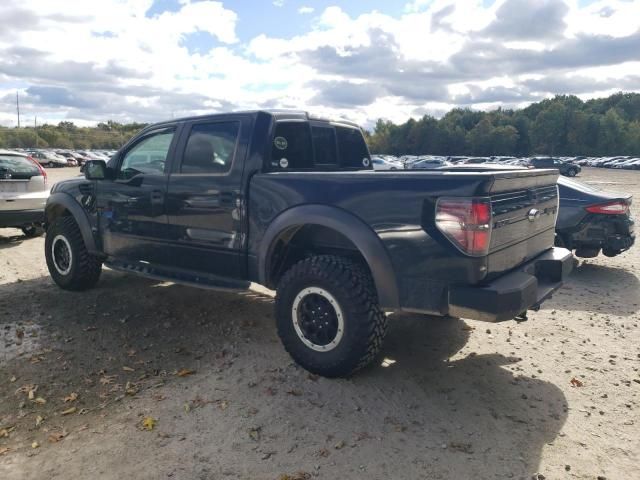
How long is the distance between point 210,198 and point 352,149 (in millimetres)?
1698

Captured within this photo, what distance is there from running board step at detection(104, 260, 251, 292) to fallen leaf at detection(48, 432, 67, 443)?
1523 millimetres

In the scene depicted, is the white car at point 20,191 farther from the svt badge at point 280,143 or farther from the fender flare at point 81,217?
the svt badge at point 280,143

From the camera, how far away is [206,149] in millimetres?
4586

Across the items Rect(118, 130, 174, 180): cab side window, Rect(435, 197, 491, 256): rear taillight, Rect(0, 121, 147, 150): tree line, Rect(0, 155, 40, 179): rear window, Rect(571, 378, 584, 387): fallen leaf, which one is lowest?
Rect(571, 378, 584, 387): fallen leaf

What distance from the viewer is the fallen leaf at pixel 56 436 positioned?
3.21 meters

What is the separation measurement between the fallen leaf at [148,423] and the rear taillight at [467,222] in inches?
84.9

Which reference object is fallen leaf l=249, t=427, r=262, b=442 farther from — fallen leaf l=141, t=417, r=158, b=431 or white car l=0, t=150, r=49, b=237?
white car l=0, t=150, r=49, b=237

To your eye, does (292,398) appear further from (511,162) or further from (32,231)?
(511,162)

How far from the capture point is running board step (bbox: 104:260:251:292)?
14.1 ft

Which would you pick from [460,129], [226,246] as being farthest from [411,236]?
[460,129]

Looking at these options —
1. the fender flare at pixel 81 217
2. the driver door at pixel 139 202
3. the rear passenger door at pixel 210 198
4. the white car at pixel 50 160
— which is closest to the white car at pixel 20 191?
the fender flare at pixel 81 217

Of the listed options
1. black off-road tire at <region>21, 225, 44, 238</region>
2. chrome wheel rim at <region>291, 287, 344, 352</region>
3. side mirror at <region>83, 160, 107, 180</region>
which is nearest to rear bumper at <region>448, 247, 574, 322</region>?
chrome wheel rim at <region>291, 287, 344, 352</region>

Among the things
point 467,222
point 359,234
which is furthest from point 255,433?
point 467,222

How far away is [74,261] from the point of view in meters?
5.79
